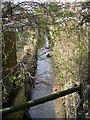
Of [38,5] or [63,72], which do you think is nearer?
[38,5]

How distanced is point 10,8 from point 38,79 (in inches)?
44.7

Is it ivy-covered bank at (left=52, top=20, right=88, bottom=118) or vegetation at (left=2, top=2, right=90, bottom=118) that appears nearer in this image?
vegetation at (left=2, top=2, right=90, bottom=118)

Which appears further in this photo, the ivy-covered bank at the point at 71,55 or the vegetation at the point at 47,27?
the ivy-covered bank at the point at 71,55

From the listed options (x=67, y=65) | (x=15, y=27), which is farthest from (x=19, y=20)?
(x=67, y=65)

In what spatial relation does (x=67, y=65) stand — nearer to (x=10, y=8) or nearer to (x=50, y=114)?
(x=50, y=114)

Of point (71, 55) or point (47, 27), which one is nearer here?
point (47, 27)

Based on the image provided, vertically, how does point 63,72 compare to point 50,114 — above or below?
above

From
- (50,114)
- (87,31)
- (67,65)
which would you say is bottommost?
(50,114)

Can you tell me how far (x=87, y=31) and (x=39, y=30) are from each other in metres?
1.01

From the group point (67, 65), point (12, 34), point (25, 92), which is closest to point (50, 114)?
point (25, 92)

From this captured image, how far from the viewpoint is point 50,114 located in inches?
237

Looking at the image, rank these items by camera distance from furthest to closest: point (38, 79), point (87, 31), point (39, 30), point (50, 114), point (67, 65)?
1. point (50, 114)
2. point (67, 65)
3. point (87, 31)
4. point (38, 79)
5. point (39, 30)

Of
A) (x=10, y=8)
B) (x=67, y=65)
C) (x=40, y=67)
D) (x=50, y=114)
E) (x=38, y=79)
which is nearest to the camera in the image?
(x=10, y=8)

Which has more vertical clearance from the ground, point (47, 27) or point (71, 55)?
point (47, 27)
